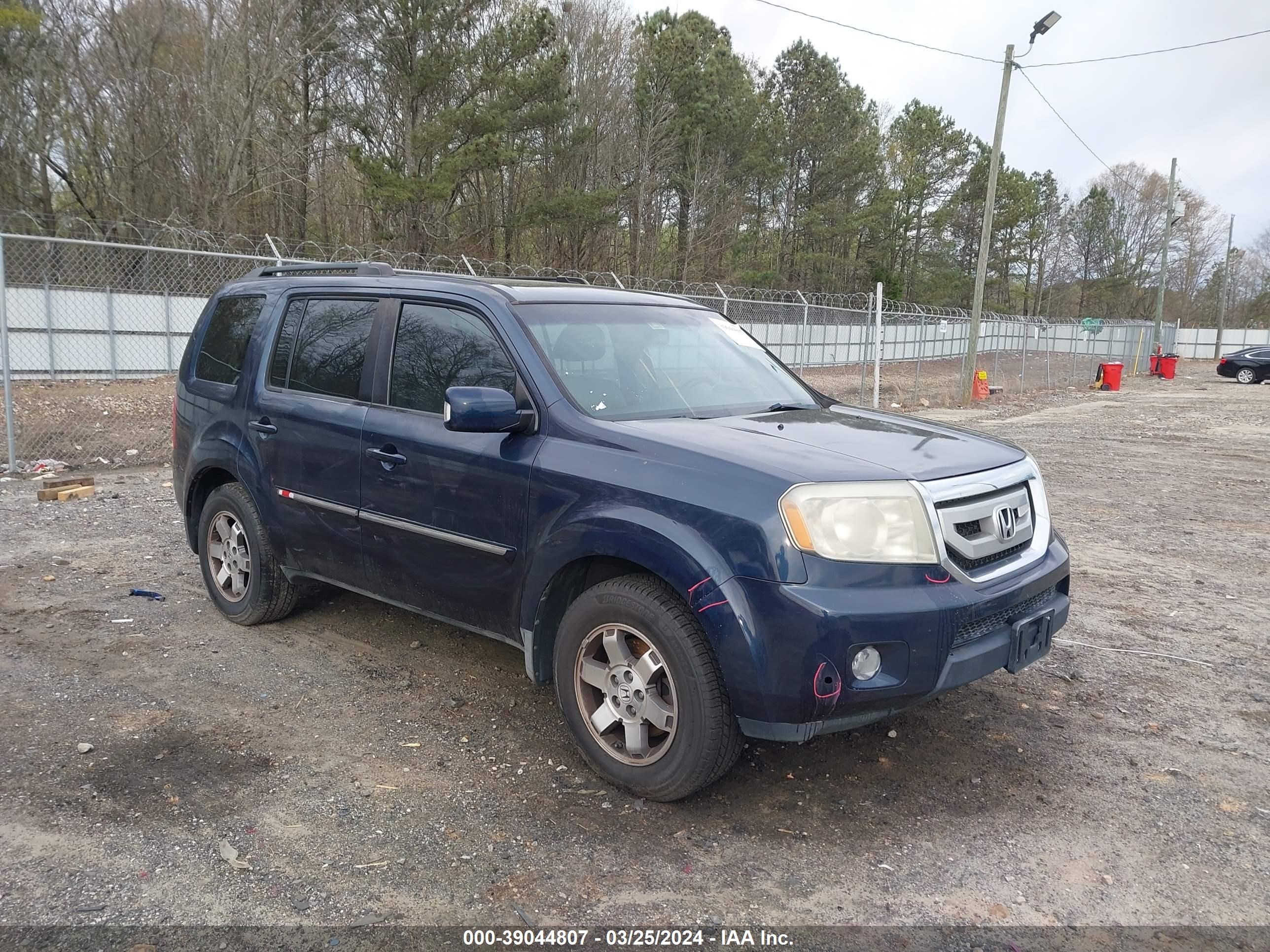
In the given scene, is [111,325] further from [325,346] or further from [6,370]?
[325,346]

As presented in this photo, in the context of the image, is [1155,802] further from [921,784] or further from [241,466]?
[241,466]

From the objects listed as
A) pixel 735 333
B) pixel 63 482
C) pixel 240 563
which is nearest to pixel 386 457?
pixel 240 563

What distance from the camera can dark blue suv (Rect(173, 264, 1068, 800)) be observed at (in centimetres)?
310

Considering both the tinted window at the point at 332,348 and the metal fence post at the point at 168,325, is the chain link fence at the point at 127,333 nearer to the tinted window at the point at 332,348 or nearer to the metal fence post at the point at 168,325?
the metal fence post at the point at 168,325

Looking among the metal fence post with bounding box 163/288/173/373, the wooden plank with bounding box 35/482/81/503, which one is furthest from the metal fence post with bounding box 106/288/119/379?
the wooden plank with bounding box 35/482/81/503

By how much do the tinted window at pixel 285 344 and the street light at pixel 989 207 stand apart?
18.2 metres

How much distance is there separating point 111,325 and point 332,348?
1455 centimetres

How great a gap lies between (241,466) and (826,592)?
11.2 ft

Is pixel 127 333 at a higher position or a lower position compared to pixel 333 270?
lower

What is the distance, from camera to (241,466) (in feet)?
16.6

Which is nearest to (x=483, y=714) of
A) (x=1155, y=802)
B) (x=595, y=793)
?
(x=595, y=793)

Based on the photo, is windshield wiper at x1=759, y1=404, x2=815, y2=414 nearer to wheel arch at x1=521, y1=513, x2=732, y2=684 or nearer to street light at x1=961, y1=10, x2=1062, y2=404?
wheel arch at x1=521, y1=513, x2=732, y2=684

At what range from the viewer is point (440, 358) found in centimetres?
423

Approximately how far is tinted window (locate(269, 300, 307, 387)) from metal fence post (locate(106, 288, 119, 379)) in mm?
13818
